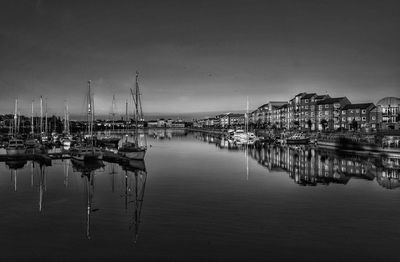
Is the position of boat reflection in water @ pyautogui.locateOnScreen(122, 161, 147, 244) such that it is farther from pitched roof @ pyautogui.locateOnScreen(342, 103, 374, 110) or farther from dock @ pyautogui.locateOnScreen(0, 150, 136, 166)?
pitched roof @ pyautogui.locateOnScreen(342, 103, 374, 110)

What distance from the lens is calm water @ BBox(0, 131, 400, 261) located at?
18.3 meters

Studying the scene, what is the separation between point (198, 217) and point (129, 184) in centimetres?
1557

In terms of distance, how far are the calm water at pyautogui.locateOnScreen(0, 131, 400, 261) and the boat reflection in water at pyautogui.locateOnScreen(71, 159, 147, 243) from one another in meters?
0.12

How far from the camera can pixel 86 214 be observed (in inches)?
998

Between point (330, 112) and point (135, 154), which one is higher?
point (330, 112)

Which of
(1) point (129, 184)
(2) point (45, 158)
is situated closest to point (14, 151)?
(2) point (45, 158)

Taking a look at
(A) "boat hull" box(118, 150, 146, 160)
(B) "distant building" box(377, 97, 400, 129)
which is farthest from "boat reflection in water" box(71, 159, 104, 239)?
(B) "distant building" box(377, 97, 400, 129)

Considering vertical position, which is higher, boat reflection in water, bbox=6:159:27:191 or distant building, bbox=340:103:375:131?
distant building, bbox=340:103:375:131

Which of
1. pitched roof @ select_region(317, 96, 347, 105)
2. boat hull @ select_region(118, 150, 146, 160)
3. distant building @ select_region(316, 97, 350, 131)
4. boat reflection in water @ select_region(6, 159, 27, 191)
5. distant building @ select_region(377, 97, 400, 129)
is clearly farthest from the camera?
pitched roof @ select_region(317, 96, 347, 105)

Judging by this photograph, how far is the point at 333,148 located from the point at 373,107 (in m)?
77.7

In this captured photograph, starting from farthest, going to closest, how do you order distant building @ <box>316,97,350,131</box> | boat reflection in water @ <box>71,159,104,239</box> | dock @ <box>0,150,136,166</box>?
distant building @ <box>316,97,350,131</box>
dock @ <box>0,150,136,166</box>
boat reflection in water @ <box>71,159,104,239</box>

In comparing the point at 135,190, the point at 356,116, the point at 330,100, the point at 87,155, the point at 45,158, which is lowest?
the point at 135,190

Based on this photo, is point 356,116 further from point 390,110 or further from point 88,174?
point 88,174

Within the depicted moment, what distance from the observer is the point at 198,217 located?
24.5m
